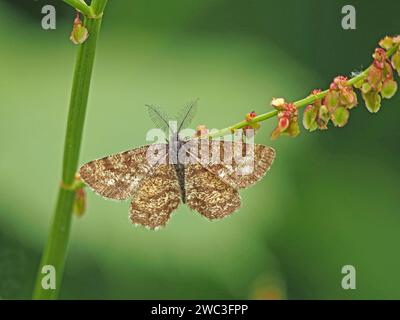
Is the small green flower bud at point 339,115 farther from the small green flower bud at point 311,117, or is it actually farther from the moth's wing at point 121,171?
the moth's wing at point 121,171

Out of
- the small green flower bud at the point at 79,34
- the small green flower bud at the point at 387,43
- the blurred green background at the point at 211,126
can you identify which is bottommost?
the small green flower bud at the point at 387,43

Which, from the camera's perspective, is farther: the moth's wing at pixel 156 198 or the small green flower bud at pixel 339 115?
the moth's wing at pixel 156 198

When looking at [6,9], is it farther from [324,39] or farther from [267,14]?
[324,39]

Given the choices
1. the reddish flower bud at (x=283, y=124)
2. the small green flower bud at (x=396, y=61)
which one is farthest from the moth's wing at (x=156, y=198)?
the small green flower bud at (x=396, y=61)

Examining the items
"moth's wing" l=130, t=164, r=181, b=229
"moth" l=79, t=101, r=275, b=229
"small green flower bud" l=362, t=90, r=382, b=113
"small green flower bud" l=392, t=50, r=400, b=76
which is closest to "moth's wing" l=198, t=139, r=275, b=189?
"moth" l=79, t=101, r=275, b=229

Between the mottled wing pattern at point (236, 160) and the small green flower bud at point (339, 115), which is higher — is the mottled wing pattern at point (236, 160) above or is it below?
below

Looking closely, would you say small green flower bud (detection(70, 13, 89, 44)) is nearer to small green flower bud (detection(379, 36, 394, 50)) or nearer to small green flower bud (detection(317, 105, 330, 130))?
small green flower bud (detection(317, 105, 330, 130))

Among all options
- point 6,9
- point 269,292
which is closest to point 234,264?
point 269,292
